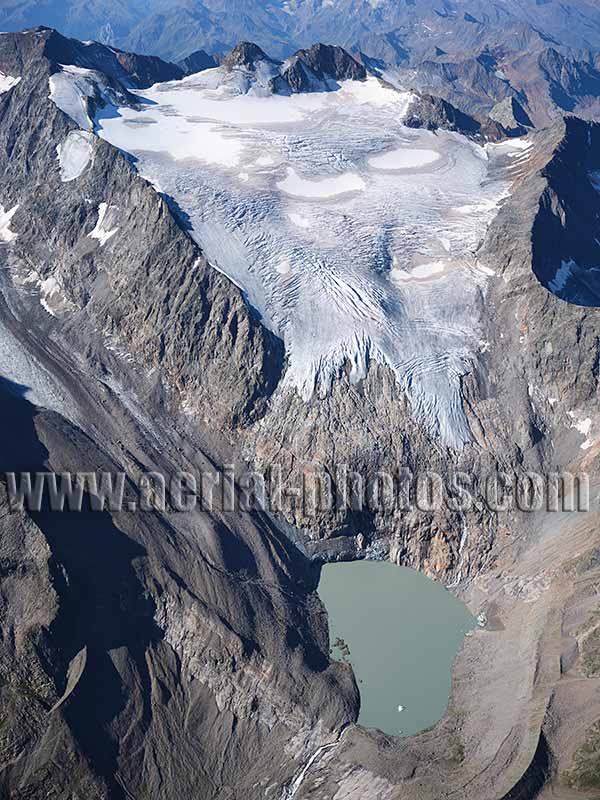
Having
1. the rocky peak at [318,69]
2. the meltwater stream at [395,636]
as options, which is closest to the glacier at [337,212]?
the rocky peak at [318,69]

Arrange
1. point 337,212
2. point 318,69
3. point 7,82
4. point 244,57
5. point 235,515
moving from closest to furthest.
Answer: point 235,515, point 337,212, point 7,82, point 244,57, point 318,69

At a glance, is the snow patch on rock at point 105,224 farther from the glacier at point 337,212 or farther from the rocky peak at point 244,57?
the rocky peak at point 244,57

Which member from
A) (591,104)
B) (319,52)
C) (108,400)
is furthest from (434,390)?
(591,104)

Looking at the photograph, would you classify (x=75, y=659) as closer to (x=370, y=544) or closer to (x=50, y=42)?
(x=370, y=544)

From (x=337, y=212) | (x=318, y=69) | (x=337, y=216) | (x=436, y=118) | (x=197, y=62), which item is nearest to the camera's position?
→ (x=337, y=216)

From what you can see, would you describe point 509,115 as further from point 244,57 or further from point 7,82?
point 7,82

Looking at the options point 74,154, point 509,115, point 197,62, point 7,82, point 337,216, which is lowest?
point 197,62

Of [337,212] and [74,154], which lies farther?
[74,154]

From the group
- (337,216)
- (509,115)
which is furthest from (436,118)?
(509,115)

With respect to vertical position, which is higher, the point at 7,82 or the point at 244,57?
the point at 244,57
